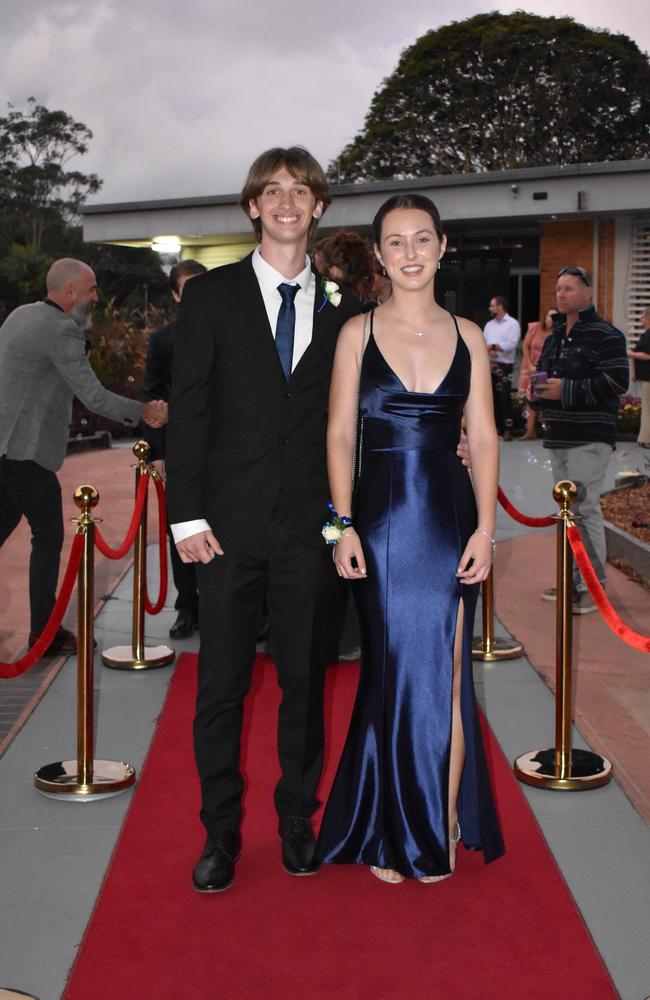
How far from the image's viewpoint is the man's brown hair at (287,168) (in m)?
3.45

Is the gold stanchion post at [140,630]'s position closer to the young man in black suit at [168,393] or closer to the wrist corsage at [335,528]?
the young man in black suit at [168,393]

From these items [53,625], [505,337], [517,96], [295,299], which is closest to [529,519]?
[53,625]

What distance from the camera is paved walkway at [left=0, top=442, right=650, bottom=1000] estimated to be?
325 cm

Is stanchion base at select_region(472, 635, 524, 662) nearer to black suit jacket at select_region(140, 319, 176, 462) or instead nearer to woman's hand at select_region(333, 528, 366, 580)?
black suit jacket at select_region(140, 319, 176, 462)

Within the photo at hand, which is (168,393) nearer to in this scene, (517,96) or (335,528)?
(335,528)

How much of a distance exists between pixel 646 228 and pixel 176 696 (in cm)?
1524

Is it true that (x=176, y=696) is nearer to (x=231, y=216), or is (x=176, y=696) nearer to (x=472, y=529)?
(x=472, y=529)

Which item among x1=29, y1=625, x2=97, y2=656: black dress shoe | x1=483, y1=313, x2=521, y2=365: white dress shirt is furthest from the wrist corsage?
x1=483, y1=313, x2=521, y2=365: white dress shirt

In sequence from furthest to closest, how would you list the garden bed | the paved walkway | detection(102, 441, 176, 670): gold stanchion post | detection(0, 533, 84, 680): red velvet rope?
the garden bed < detection(102, 441, 176, 670): gold stanchion post < detection(0, 533, 84, 680): red velvet rope < the paved walkway

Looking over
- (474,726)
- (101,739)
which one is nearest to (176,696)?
(101,739)

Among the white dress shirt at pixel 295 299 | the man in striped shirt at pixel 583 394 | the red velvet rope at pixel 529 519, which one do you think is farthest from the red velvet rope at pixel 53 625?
the man in striped shirt at pixel 583 394

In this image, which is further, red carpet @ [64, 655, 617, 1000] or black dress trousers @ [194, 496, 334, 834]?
black dress trousers @ [194, 496, 334, 834]

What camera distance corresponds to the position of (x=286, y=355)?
3.46 metres

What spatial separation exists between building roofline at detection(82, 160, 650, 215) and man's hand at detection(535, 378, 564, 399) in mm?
11007
